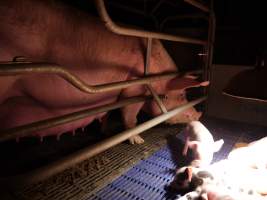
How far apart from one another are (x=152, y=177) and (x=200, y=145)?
1.43ft

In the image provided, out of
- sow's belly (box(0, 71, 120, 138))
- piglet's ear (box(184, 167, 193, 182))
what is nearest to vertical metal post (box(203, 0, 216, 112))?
sow's belly (box(0, 71, 120, 138))

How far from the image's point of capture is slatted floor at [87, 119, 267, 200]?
173 cm

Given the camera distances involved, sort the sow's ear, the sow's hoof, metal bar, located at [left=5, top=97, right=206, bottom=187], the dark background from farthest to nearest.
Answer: the dark background
the sow's hoof
the sow's ear
metal bar, located at [left=5, top=97, right=206, bottom=187]

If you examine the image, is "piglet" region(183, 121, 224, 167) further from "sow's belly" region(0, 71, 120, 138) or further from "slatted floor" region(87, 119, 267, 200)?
"sow's belly" region(0, 71, 120, 138)

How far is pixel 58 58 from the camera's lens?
1.91 meters

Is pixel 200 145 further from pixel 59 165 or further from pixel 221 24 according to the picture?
pixel 221 24

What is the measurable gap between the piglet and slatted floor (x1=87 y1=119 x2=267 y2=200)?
0.17 metres

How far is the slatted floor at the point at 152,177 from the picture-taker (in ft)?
5.66

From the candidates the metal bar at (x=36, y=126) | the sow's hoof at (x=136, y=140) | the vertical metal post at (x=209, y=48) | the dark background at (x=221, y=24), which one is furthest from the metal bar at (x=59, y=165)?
the dark background at (x=221, y=24)

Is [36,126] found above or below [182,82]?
below

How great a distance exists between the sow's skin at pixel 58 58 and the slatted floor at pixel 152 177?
412mm

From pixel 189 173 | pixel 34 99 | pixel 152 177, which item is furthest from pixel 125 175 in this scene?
pixel 34 99

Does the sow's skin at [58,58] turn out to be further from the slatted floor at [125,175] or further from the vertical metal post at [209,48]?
the vertical metal post at [209,48]

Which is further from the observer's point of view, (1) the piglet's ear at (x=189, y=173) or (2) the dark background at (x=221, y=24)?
(2) the dark background at (x=221, y=24)
